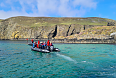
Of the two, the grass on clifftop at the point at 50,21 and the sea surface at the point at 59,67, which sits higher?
the grass on clifftop at the point at 50,21

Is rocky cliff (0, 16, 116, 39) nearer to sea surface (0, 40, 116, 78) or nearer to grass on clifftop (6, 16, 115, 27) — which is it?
grass on clifftop (6, 16, 115, 27)

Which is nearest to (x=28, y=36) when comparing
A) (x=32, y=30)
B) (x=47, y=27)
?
(x=32, y=30)

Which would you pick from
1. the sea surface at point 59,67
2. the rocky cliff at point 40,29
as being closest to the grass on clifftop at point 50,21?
the rocky cliff at point 40,29

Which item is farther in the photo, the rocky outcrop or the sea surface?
the rocky outcrop

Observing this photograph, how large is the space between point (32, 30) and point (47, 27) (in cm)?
2158

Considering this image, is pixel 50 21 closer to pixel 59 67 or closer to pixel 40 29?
pixel 40 29

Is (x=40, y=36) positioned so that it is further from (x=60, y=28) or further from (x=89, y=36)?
(x=89, y=36)

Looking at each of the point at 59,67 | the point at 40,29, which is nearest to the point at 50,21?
the point at 40,29

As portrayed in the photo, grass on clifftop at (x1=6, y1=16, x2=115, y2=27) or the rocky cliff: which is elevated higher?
grass on clifftop at (x1=6, y1=16, x2=115, y2=27)

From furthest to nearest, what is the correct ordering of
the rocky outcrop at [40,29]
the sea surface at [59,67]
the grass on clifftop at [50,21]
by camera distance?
the grass on clifftop at [50,21]
the rocky outcrop at [40,29]
the sea surface at [59,67]

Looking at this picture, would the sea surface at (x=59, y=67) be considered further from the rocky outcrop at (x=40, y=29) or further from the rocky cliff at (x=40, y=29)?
the rocky cliff at (x=40, y=29)

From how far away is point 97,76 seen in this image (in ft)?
36.9

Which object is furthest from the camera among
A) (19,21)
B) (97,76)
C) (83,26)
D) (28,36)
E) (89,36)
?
(19,21)

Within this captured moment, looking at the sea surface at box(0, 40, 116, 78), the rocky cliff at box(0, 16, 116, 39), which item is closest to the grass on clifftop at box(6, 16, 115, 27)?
the rocky cliff at box(0, 16, 116, 39)
